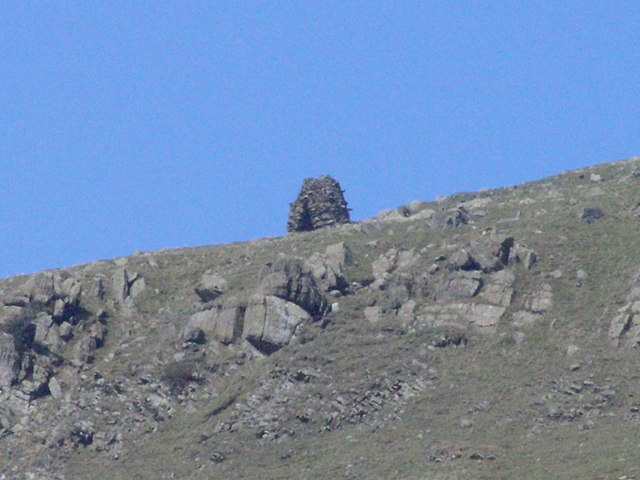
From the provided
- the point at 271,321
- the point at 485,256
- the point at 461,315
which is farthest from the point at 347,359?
the point at 485,256

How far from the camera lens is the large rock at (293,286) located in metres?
99.3

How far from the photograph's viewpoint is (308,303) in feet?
327

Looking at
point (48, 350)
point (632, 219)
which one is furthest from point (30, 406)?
point (632, 219)

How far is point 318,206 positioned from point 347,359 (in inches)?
1235

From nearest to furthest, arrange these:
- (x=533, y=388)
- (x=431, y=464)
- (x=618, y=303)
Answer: (x=431, y=464) < (x=533, y=388) < (x=618, y=303)

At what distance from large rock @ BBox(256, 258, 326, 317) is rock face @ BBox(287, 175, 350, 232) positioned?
25008mm

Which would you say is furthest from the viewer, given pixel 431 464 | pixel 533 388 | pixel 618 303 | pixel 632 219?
pixel 632 219

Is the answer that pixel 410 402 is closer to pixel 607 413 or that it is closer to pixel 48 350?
pixel 607 413

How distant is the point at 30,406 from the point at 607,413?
81.3 ft

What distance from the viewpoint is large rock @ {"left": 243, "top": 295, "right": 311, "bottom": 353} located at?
9762 cm

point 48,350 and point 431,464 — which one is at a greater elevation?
point 48,350

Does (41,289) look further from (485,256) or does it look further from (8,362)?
(485,256)

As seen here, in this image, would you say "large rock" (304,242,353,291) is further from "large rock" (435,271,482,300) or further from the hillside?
"large rock" (435,271,482,300)

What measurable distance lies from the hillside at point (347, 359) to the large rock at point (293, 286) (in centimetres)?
9
